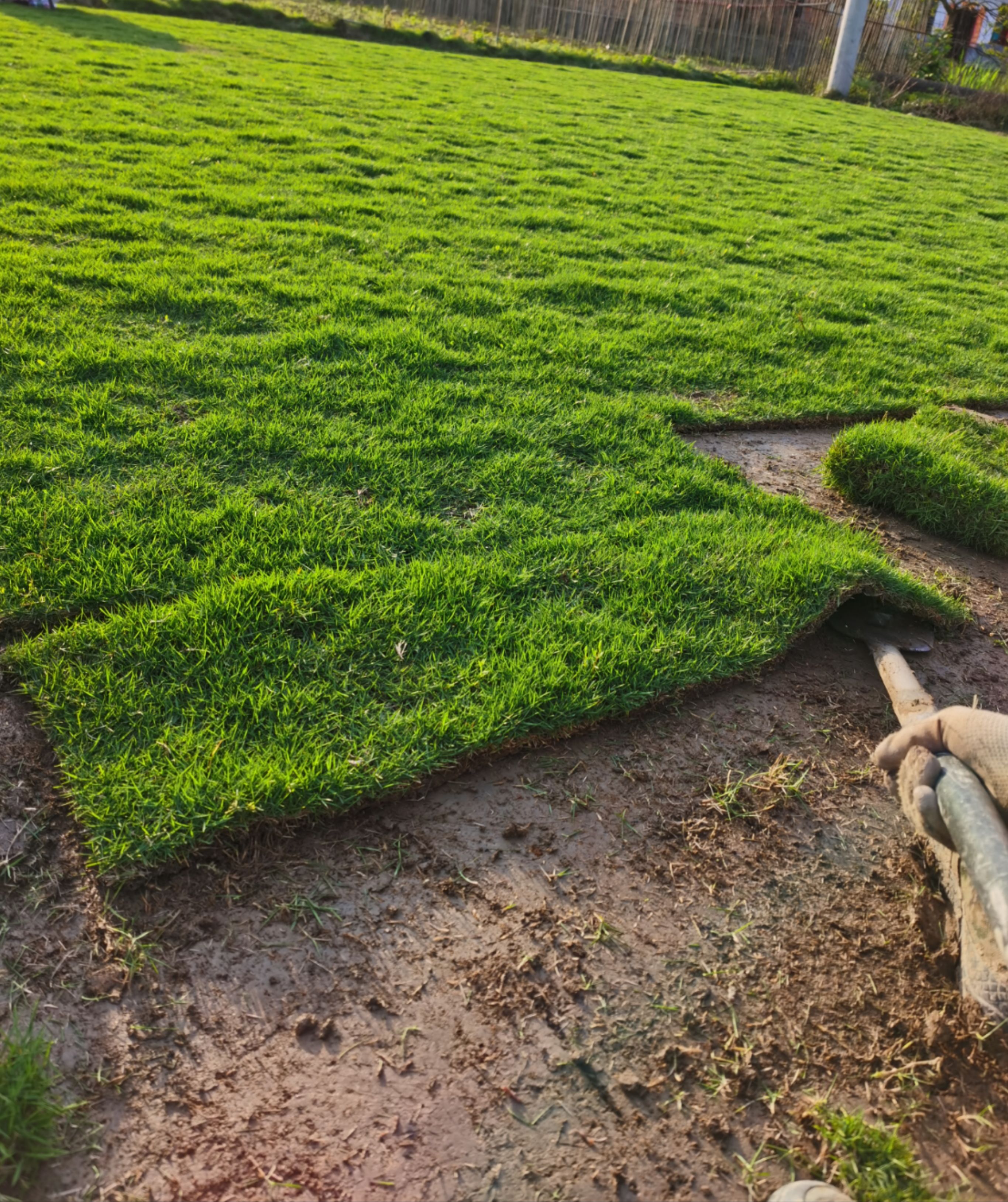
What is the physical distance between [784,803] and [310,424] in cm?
275

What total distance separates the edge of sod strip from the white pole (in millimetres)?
A: 20891

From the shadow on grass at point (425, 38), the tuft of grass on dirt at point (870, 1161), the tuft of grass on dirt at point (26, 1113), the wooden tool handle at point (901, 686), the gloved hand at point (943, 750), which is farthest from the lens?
the shadow on grass at point (425, 38)

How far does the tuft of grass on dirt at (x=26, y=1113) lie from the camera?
1.53 meters

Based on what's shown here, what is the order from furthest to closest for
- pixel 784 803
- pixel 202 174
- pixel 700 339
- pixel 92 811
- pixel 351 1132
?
1. pixel 202 174
2. pixel 700 339
3. pixel 784 803
4. pixel 92 811
5. pixel 351 1132

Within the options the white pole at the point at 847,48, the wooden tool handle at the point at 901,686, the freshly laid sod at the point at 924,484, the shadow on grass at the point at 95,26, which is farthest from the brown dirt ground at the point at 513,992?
the white pole at the point at 847,48

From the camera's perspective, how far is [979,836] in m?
1.85

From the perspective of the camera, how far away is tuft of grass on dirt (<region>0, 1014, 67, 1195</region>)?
60.2 inches

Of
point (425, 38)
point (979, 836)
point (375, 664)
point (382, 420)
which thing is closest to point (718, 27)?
point (425, 38)

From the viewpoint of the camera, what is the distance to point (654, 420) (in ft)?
14.6

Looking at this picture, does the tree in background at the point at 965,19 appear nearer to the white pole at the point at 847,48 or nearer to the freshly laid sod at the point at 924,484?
the white pole at the point at 847,48

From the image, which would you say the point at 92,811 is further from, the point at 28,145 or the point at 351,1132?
the point at 28,145

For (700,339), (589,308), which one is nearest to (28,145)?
(589,308)

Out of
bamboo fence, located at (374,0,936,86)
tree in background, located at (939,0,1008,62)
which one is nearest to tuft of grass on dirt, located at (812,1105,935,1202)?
bamboo fence, located at (374,0,936,86)

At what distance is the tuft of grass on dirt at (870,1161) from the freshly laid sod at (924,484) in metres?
3.09
